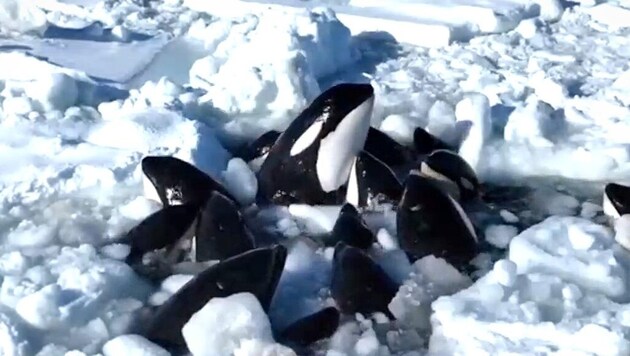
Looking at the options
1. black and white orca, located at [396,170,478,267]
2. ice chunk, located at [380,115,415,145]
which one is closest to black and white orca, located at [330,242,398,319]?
black and white orca, located at [396,170,478,267]

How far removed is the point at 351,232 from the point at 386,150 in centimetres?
82

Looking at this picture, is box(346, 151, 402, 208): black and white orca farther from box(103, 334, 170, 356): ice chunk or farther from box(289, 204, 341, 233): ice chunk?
box(103, 334, 170, 356): ice chunk

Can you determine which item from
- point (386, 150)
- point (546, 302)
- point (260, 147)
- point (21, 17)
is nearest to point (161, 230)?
point (260, 147)

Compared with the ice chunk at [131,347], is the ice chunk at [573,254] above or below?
above

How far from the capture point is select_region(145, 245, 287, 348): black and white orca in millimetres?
3121

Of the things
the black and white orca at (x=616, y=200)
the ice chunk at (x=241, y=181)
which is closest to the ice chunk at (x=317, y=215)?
the ice chunk at (x=241, y=181)

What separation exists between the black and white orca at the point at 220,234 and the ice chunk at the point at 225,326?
1.45 feet

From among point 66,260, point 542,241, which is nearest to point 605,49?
point 542,241

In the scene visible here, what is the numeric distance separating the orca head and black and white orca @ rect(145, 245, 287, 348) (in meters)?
0.87

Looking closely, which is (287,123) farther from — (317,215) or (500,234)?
(500,234)

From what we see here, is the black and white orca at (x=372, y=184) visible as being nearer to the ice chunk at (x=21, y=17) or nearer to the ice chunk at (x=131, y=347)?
the ice chunk at (x=131, y=347)

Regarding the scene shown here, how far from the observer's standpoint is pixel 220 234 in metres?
3.58

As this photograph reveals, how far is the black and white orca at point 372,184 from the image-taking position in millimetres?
3986

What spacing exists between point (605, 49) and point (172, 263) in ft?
12.0
